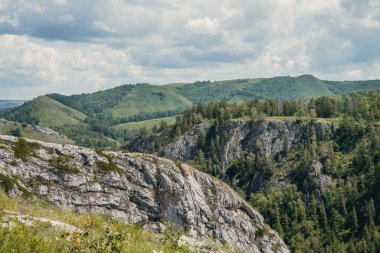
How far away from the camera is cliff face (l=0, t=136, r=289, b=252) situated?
53938mm

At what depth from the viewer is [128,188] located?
218 ft

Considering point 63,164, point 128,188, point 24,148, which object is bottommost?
point 128,188

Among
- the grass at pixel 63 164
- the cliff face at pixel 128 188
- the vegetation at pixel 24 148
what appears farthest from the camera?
the grass at pixel 63 164

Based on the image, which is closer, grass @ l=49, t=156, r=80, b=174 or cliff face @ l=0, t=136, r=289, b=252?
cliff face @ l=0, t=136, r=289, b=252

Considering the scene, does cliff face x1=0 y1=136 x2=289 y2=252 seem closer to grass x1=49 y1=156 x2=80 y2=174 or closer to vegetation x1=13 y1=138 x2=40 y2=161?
grass x1=49 y1=156 x2=80 y2=174

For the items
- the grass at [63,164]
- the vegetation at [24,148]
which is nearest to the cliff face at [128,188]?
the grass at [63,164]

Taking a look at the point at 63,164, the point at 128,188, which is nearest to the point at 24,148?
the point at 63,164

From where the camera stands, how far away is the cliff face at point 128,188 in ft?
177

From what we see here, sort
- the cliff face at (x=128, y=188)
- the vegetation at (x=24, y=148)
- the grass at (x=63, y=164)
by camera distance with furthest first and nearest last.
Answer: the grass at (x=63, y=164)
the vegetation at (x=24, y=148)
the cliff face at (x=128, y=188)

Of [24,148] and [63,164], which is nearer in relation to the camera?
[24,148]

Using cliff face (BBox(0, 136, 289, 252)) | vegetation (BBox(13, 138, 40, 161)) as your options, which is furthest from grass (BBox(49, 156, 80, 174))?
vegetation (BBox(13, 138, 40, 161))

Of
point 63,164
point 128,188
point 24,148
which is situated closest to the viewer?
point 24,148

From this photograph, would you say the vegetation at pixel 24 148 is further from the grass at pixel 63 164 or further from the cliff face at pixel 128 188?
the grass at pixel 63 164

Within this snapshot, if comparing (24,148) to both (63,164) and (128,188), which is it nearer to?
(63,164)
